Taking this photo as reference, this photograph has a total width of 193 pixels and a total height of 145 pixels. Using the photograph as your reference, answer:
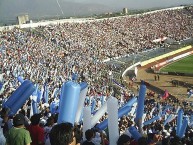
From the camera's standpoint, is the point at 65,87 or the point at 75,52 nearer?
the point at 65,87

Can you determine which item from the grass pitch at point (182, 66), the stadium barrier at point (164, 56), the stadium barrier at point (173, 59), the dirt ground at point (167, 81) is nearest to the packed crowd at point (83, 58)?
the dirt ground at point (167, 81)

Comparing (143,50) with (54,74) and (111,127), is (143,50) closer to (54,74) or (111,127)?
(54,74)

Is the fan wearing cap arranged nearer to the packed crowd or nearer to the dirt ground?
the packed crowd

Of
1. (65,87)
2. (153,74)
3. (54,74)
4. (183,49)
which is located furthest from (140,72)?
(65,87)

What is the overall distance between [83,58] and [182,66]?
14.7 meters

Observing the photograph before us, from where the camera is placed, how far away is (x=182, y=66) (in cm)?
4794

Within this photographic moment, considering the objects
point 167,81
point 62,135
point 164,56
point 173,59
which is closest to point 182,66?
point 173,59

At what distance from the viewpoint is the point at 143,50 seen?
53.5m

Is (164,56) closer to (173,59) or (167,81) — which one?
(173,59)

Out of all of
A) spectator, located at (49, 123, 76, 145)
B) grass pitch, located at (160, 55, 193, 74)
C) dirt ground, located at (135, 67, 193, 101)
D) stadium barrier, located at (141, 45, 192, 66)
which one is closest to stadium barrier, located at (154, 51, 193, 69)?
grass pitch, located at (160, 55, 193, 74)

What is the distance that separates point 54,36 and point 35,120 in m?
41.0

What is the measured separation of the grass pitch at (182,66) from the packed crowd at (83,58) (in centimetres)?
560

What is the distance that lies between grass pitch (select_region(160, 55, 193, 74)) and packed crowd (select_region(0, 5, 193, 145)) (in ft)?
18.4

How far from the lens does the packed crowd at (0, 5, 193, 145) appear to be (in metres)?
6.53
